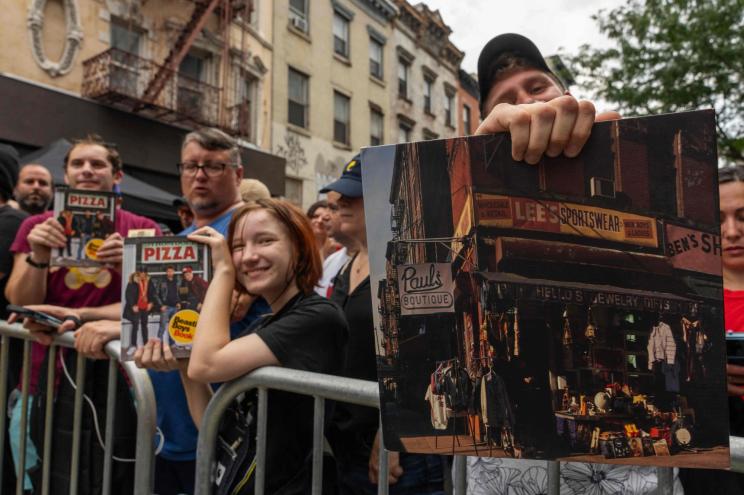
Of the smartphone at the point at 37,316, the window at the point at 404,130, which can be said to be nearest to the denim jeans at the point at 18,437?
the smartphone at the point at 37,316

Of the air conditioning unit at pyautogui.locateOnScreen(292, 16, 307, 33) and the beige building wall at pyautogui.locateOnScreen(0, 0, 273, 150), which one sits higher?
the air conditioning unit at pyautogui.locateOnScreen(292, 16, 307, 33)

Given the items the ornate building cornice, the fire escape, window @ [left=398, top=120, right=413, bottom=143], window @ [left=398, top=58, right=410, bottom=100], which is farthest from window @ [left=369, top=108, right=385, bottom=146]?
the ornate building cornice

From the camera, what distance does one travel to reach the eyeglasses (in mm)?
2832

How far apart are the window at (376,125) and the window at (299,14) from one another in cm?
418

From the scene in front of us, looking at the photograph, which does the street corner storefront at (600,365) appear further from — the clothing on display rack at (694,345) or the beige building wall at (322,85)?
the beige building wall at (322,85)

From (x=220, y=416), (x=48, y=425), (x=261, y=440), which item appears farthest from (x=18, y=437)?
(x=261, y=440)

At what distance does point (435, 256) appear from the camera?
0.98 m

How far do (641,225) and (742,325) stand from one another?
1249 millimetres

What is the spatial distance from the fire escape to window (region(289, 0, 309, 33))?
2653 millimetres

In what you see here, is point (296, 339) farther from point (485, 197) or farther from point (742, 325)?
point (742, 325)

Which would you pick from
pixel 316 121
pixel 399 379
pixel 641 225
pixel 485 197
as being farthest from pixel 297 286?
pixel 316 121

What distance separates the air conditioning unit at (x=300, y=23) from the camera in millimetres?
17406

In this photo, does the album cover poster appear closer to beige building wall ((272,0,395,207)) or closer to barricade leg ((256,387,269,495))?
barricade leg ((256,387,269,495))

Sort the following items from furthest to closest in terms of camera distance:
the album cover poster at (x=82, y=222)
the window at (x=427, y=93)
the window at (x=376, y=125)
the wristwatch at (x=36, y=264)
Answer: the window at (x=427, y=93), the window at (x=376, y=125), the wristwatch at (x=36, y=264), the album cover poster at (x=82, y=222)
